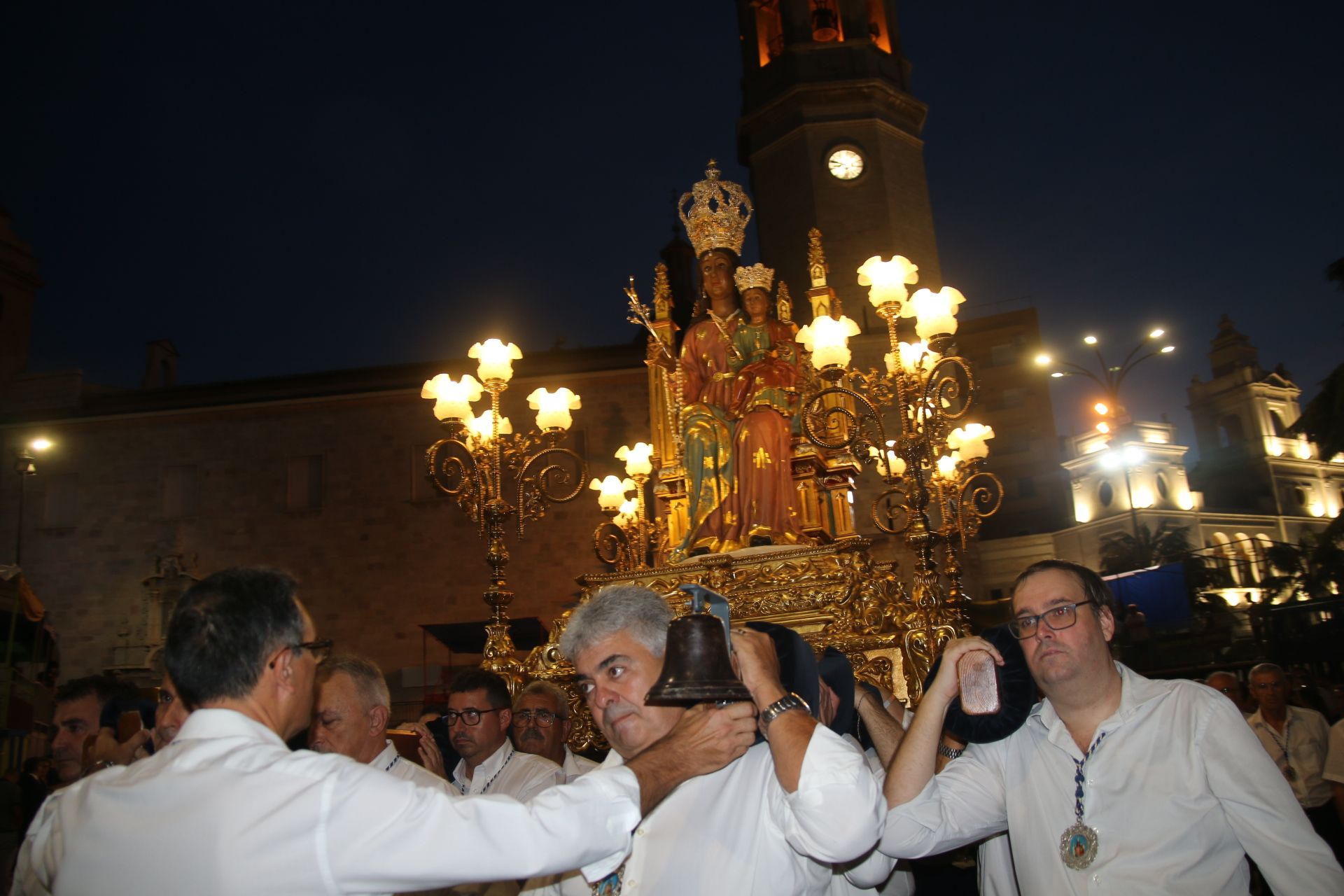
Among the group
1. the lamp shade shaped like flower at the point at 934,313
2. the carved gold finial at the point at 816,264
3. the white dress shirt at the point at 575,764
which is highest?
the carved gold finial at the point at 816,264

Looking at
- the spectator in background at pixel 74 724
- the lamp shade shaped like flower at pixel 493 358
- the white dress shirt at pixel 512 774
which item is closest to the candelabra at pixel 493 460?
the lamp shade shaped like flower at pixel 493 358

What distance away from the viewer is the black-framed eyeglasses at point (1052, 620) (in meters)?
2.98

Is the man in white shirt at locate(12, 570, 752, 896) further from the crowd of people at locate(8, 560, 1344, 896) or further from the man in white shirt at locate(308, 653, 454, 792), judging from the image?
→ the man in white shirt at locate(308, 653, 454, 792)

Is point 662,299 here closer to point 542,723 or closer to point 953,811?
point 542,723

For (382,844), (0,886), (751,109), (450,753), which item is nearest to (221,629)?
(382,844)

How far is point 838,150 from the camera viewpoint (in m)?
24.7

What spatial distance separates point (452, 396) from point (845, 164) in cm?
1788

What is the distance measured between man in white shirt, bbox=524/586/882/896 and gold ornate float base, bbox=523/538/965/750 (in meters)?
4.36

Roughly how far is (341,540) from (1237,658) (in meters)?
19.4

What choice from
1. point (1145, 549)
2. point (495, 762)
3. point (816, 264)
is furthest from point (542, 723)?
point (1145, 549)

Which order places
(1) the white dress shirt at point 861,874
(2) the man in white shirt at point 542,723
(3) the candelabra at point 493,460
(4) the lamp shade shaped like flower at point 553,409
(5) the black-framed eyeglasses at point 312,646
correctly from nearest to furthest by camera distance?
(5) the black-framed eyeglasses at point 312,646 < (1) the white dress shirt at point 861,874 < (2) the man in white shirt at point 542,723 < (3) the candelabra at point 493,460 < (4) the lamp shade shaped like flower at point 553,409

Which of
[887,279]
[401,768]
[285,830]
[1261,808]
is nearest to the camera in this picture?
[285,830]

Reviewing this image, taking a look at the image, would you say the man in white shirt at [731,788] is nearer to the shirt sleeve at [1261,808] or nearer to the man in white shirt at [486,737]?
the shirt sleeve at [1261,808]

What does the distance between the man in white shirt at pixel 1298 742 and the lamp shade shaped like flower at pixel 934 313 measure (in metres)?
3.58
